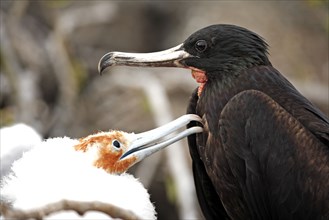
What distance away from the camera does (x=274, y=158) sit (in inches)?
151

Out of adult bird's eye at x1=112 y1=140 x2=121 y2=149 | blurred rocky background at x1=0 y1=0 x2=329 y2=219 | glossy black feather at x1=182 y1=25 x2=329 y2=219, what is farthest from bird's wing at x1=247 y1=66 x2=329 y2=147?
blurred rocky background at x1=0 y1=0 x2=329 y2=219

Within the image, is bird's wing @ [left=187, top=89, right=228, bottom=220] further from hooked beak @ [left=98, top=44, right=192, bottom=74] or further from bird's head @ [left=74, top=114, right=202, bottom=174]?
bird's head @ [left=74, top=114, right=202, bottom=174]

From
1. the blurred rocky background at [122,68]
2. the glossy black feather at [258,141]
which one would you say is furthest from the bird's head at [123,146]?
the blurred rocky background at [122,68]

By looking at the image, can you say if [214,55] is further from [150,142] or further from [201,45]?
[150,142]

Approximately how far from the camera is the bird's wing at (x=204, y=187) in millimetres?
4254

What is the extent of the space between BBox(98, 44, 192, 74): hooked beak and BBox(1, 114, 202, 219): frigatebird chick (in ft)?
1.06

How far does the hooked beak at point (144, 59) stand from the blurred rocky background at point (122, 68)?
1586 mm

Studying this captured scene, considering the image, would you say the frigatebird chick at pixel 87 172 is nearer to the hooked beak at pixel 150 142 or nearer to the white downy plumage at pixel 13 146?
the hooked beak at pixel 150 142

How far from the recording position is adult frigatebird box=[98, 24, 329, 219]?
384 centimetres

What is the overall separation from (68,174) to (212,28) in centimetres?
110

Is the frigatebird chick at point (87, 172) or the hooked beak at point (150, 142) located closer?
the frigatebird chick at point (87, 172)

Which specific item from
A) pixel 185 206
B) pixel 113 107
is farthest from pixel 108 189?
pixel 113 107

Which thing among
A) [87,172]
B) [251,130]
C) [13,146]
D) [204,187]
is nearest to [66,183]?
[87,172]

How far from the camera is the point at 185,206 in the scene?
5.65 m
